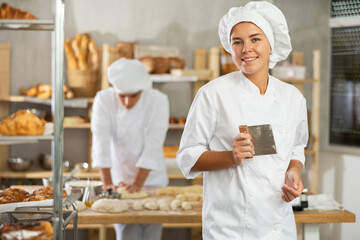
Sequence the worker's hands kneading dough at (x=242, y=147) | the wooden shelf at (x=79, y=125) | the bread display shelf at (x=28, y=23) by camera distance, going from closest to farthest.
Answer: the bread display shelf at (x=28, y=23), the worker's hands kneading dough at (x=242, y=147), the wooden shelf at (x=79, y=125)

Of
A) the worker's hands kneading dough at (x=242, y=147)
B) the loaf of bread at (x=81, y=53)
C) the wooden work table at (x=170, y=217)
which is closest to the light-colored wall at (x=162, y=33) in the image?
the loaf of bread at (x=81, y=53)

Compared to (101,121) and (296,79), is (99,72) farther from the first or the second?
(296,79)

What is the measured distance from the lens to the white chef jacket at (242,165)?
1.84m

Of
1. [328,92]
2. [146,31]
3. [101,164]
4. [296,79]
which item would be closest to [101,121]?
[101,164]

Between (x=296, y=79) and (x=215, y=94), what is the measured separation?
282 centimetres

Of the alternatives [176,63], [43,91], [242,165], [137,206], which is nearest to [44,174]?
[43,91]

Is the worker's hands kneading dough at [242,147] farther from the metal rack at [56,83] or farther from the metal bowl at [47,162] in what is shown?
the metal bowl at [47,162]

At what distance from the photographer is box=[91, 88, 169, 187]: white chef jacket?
341cm

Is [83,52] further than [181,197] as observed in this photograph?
Yes

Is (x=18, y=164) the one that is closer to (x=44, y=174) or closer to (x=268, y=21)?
(x=44, y=174)

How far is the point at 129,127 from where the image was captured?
138 inches

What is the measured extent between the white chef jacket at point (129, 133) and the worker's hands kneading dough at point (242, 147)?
1633mm

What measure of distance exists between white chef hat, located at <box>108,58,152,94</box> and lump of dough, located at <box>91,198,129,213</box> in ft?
3.26

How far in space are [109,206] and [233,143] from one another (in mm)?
962
